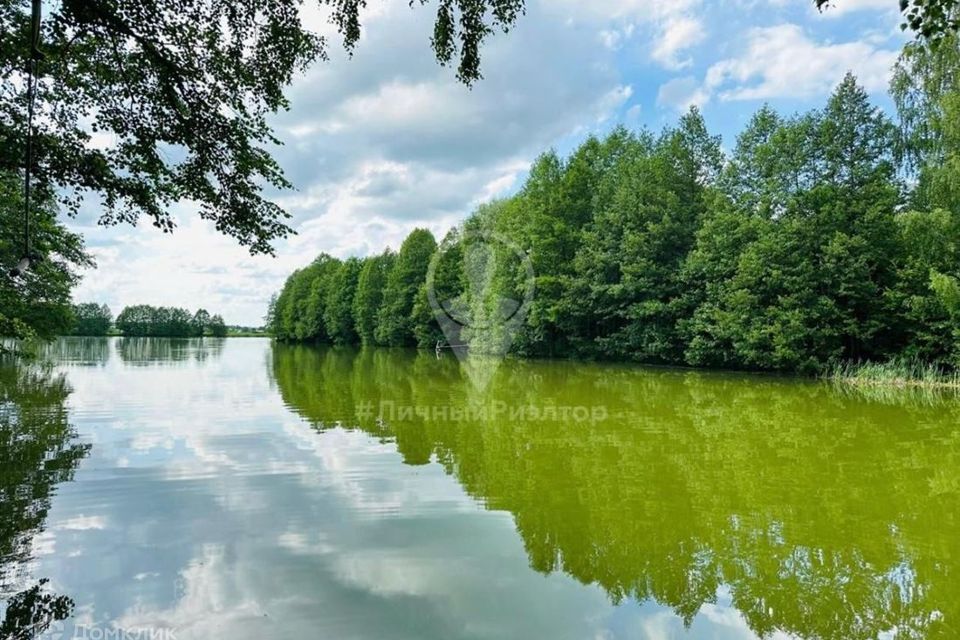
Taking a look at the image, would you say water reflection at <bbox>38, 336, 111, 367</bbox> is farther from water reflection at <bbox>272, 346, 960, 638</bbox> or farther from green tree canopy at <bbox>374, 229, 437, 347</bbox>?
green tree canopy at <bbox>374, 229, 437, 347</bbox>

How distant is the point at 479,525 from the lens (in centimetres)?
510

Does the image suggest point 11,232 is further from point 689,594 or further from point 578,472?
point 689,594

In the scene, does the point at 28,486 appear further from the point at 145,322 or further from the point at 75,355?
the point at 145,322

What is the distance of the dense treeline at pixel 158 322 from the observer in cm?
8856

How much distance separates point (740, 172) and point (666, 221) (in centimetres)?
359

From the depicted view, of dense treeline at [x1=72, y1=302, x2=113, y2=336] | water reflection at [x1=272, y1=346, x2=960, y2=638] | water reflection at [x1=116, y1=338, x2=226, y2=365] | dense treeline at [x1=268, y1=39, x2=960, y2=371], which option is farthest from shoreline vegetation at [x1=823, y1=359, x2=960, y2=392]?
dense treeline at [x1=72, y1=302, x2=113, y2=336]

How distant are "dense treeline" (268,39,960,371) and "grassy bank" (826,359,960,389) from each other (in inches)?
18.5

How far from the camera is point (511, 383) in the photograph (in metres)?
18.0

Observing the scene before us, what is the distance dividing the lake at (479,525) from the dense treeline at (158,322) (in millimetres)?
90292

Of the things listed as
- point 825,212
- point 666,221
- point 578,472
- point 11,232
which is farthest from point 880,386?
point 11,232

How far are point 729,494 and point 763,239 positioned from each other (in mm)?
17473

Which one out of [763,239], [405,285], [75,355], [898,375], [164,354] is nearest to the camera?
[898,375]

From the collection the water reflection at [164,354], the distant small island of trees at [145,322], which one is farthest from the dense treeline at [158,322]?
the water reflection at [164,354]

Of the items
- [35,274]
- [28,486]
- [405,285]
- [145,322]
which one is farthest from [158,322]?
[28,486]
